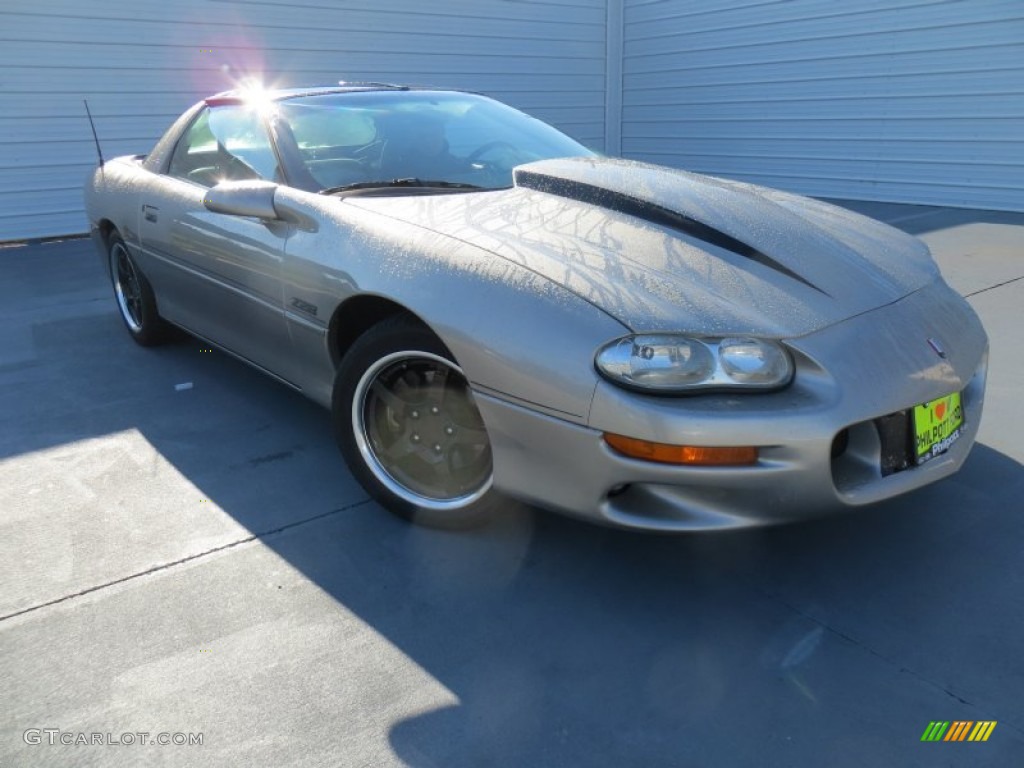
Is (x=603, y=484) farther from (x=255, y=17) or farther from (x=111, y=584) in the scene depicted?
(x=255, y=17)

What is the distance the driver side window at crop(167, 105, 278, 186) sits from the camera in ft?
10.5

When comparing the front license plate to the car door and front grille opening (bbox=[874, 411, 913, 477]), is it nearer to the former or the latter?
front grille opening (bbox=[874, 411, 913, 477])

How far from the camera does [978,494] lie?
8.90 feet

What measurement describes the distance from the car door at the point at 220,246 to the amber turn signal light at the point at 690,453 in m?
1.49

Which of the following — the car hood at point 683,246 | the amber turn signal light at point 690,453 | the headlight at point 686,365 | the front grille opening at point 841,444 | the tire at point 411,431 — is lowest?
the tire at point 411,431

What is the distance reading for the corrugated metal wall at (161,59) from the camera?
25.0ft

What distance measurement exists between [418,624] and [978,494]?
1.89 metres

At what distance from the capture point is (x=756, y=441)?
1.93 m

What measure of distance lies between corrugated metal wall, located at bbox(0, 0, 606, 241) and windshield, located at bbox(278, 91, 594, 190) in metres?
5.73

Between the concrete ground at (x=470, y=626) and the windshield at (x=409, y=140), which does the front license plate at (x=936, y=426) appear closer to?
the concrete ground at (x=470, y=626)

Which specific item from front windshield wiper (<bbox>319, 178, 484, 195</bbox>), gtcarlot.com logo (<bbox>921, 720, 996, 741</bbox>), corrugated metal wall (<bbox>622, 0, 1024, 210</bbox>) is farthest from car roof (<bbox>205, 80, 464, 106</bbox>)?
corrugated metal wall (<bbox>622, 0, 1024, 210</bbox>)

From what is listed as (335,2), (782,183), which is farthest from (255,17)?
(782,183)

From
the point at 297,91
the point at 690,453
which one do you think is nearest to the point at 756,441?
the point at 690,453

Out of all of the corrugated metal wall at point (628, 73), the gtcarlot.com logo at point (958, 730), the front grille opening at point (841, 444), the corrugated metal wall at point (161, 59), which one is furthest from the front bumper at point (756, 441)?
the corrugated metal wall at point (161, 59)
